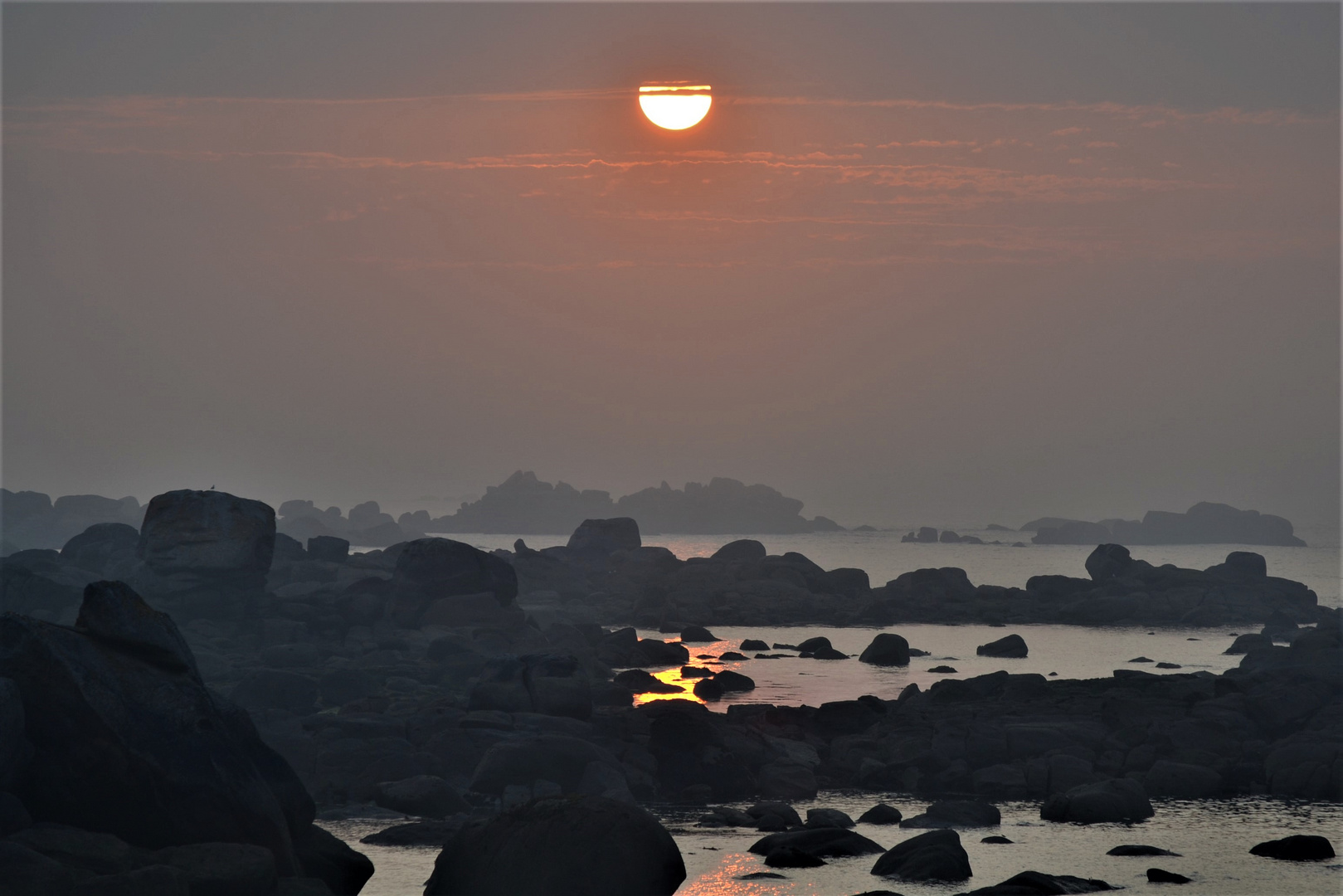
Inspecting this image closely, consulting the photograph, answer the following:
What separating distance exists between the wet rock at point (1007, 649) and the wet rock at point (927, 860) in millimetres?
47116

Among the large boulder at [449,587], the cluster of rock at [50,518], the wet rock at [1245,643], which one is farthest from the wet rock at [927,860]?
the cluster of rock at [50,518]

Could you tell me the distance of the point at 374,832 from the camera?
2634 cm

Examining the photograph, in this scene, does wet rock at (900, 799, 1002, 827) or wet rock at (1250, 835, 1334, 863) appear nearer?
wet rock at (1250, 835, 1334, 863)

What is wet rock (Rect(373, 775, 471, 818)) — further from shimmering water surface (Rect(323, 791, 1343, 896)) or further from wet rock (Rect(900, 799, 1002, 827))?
wet rock (Rect(900, 799, 1002, 827))

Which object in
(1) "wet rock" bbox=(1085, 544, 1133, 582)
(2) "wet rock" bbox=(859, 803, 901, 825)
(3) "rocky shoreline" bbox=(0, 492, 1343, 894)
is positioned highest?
(1) "wet rock" bbox=(1085, 544, 1133, 582)

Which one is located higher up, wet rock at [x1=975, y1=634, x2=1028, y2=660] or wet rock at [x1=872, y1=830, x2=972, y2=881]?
wet rock at [x1=975, y1=634, x2=1028, y2=660]

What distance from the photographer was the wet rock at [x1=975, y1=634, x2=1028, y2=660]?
69625mm

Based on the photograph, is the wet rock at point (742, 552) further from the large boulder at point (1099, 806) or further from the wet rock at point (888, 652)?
the large boulder at point (1099, 806)

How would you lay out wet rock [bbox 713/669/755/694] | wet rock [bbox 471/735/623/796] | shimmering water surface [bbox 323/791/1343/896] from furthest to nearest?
wet rock [bbox 713/669/755/694]
wet rock [bbox 471/735/623/796]
shimmering water surface [bbox 323/791/1343/896]

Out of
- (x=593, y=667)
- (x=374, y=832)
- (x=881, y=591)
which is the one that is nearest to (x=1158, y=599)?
(x=881, y=591)

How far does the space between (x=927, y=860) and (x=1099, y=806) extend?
8162 millimetres

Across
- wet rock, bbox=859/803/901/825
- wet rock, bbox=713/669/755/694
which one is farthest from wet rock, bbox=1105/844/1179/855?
wet rock, bbox=713/669/755/694

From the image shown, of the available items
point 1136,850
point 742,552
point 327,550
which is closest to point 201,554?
point 327,550

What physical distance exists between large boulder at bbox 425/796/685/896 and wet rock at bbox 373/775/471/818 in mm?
6706
